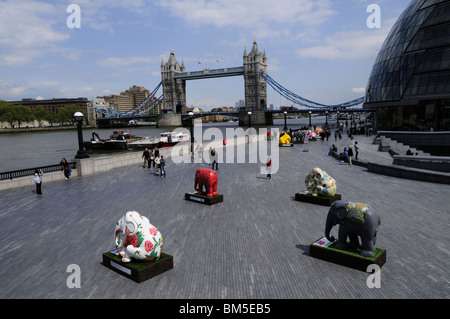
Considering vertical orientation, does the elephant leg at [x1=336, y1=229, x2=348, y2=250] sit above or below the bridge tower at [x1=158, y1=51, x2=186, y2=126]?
below

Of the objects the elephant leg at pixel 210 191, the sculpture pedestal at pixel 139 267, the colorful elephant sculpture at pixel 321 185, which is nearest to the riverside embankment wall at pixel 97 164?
the elephant leg at pixel 210 191

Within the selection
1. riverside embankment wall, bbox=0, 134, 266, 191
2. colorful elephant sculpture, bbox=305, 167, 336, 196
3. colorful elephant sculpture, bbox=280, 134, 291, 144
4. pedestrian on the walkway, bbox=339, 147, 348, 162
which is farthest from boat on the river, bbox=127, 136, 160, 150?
colorful elephant sculpture, bbox=305, 167, 336, 196

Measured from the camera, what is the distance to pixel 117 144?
181 ft

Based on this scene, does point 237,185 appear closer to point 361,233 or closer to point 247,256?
point 247,256

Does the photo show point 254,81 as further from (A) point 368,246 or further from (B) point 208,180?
(A) point 368,246

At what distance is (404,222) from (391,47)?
148 feet

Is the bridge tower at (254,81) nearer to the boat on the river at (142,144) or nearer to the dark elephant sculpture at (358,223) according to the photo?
the boat on the river at (142,144)

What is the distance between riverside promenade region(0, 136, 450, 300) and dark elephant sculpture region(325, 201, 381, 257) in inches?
28.2

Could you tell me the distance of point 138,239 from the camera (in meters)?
7.53

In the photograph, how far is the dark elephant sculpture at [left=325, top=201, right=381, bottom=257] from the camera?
7.62 m

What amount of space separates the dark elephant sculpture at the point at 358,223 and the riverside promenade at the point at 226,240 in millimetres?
716

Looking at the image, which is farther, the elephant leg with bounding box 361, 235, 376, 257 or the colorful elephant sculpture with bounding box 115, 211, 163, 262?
the elephant leg with bounding box 361, 235, 376, 257

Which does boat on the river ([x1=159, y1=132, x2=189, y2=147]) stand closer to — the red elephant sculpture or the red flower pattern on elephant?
the red elephant sculpture
